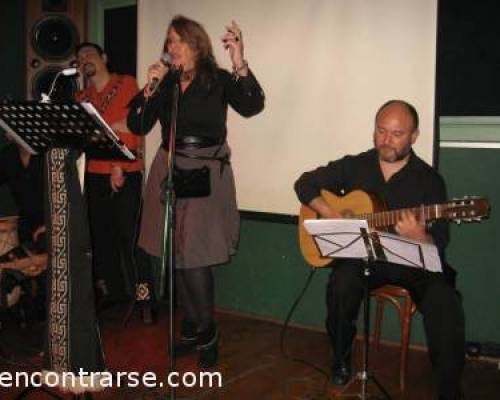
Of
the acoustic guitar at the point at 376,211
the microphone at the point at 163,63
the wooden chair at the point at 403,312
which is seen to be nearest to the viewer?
the microphone at the point at 163,63

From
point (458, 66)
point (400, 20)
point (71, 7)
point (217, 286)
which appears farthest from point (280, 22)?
point (217, 286)

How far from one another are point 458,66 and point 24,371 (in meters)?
2.65

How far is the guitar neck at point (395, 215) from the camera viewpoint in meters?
2.24

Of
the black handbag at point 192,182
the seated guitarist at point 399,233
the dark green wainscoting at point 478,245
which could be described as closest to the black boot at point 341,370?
the seated guitarist at point 399,233

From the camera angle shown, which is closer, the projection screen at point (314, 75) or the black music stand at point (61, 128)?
the black music stand at point (61, 128)

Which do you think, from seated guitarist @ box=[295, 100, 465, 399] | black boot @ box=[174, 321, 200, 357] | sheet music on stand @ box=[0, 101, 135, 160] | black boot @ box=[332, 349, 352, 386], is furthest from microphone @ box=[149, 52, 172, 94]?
black boot @ box=[332, 349, 352, 386]

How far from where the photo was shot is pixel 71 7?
12.2ft

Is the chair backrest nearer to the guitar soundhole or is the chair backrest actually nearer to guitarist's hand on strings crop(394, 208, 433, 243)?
the guitar soundhole

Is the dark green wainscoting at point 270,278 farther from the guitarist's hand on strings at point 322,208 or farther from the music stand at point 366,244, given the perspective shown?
the music stand at point 366,244

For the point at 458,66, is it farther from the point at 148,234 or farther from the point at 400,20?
the point at 148,234

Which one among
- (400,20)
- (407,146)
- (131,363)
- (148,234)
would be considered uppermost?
(400,20)

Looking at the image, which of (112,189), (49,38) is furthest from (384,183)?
(49,38)

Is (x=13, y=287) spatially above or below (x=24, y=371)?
above

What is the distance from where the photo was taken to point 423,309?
7.62ft
